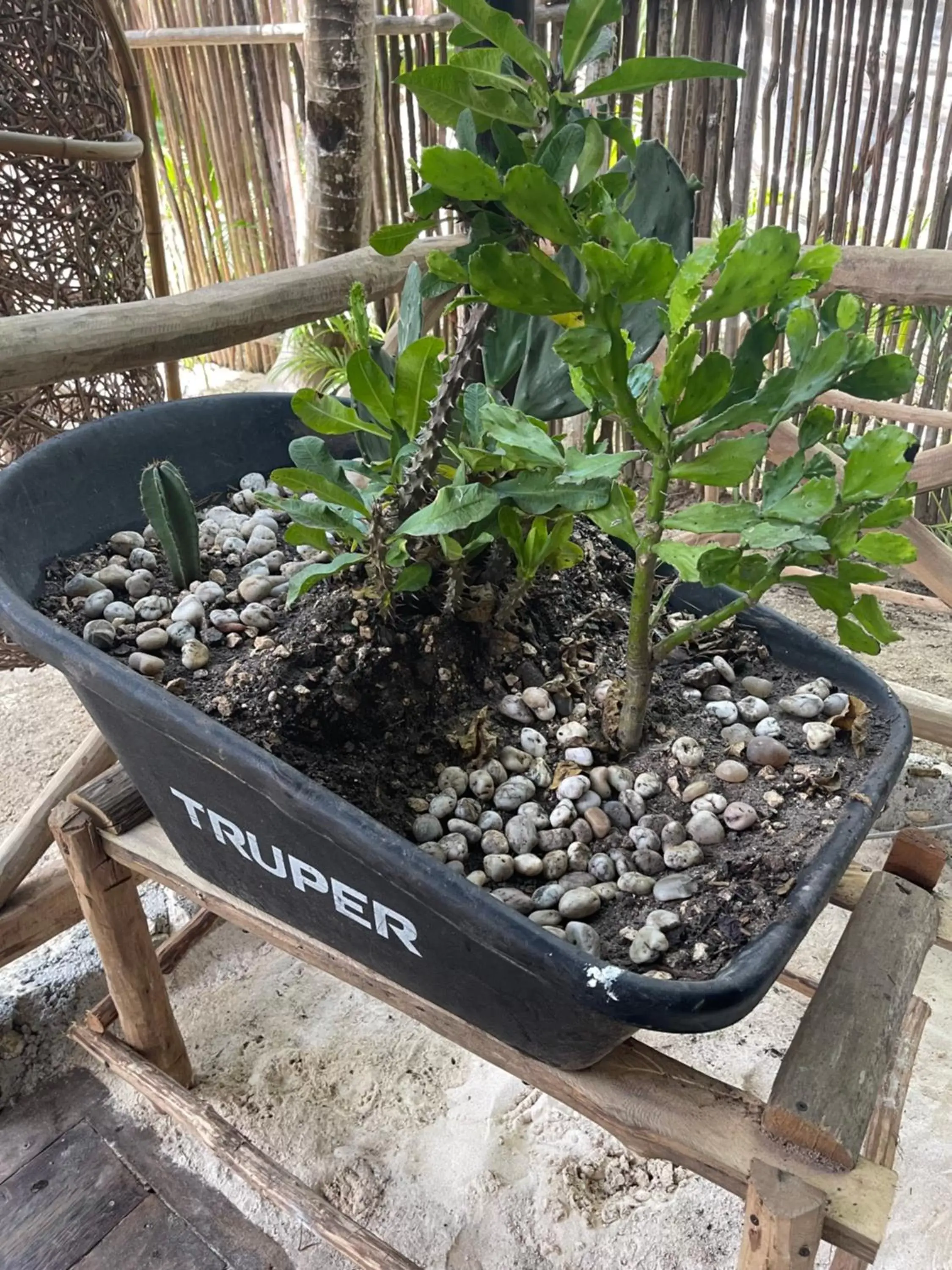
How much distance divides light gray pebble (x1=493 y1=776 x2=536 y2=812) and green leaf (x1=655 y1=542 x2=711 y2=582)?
0.18 metres

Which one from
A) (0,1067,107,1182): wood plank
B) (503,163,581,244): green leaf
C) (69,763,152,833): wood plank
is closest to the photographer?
(503,163,581,244): green leaf

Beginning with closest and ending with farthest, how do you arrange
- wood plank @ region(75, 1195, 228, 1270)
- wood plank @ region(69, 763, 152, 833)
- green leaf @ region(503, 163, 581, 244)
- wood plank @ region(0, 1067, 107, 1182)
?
1. green leaf @ region(503, 163, 581, 244)
2. wood plank @ region(69, 763, 152, 833)
3. wood plank @ region(75, 1195, 228, 1270)
4. wood plank @ region(0, 1067, 107, 1182)

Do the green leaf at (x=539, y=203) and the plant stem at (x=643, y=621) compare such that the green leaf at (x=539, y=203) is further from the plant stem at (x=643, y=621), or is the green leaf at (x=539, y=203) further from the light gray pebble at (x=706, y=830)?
the light gray pebble at (x=706, y=830)

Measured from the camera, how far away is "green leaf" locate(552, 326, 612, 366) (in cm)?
48

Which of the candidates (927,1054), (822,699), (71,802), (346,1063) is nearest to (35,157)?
(71,802)

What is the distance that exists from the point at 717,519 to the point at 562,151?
0.75 ft

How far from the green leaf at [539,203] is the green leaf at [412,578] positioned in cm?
25

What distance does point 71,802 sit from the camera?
3.13ft

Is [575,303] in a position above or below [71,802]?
above

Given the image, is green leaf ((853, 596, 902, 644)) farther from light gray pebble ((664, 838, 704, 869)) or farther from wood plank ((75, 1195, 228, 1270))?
wood plank ((75, 1195, 228, 1270))

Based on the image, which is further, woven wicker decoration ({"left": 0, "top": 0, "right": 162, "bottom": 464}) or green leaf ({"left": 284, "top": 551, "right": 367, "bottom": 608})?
woven wicker decoration ({"left": 0, "top": 0, "right": 162, "bottom": 464})

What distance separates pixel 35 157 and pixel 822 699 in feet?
3.18

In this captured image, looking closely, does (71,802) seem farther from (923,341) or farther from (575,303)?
(923,341)

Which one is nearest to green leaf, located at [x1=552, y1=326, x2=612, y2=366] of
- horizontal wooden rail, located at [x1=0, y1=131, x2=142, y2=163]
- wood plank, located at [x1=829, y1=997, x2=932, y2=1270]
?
wood plank, located at [x1=829, y1=997, x2=932, y2=1270]
